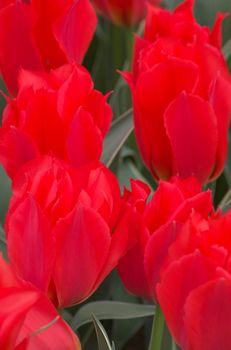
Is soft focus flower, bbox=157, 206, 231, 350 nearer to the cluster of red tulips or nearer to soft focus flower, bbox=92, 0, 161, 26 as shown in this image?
the cluster of red tulips

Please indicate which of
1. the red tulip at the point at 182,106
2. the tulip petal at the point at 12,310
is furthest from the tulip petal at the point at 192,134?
the tulip petal at the point at 12,310

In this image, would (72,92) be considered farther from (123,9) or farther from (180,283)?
(123,9)

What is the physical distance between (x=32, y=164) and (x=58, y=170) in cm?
2

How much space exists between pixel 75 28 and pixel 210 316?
0.31 metres

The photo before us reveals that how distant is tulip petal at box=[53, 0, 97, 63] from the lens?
63 cm

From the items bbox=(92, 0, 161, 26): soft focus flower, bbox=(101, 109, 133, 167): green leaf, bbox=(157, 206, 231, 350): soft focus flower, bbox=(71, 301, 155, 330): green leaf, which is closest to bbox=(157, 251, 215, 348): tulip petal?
bbox=(157, 206, 231, 350): soft focus flower

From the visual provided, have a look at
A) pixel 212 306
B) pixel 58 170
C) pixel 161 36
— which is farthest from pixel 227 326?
pixel 161 36

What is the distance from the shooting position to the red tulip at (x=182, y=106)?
57cm

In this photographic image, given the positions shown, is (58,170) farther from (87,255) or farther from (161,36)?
(161,36)

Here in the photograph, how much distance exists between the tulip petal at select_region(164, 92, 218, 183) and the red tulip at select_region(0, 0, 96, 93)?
106mm

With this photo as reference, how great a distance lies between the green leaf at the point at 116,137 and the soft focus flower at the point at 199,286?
0.75 ft

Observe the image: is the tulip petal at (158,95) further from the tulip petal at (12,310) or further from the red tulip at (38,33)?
the tulip petal at (12,310)

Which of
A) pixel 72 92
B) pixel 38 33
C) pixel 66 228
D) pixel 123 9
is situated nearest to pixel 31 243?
pixel 66 228

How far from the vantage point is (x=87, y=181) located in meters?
0.46
